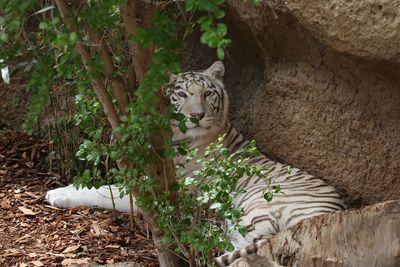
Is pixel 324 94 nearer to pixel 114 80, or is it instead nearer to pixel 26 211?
pixel 114 80

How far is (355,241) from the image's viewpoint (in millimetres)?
3455

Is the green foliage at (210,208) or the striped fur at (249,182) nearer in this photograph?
the green foliage at (210,208)

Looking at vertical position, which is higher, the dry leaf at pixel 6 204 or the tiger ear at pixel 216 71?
the tiger ear at pixel 216 71

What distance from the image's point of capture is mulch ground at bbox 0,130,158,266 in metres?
4.64

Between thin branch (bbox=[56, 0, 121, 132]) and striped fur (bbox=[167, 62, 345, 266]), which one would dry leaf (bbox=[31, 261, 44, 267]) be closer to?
striped fur (bbox=[167, 62, 345, 266])

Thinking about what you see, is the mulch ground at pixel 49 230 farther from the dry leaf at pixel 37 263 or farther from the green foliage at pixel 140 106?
the green foliage at pixel 140 106

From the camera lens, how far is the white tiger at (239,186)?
16.1ft

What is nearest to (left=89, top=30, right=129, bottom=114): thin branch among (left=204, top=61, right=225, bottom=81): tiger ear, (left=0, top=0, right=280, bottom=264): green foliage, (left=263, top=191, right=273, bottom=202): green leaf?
(left=0, top=0, right=280, bottom=264): green foliage

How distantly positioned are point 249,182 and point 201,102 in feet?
1.95

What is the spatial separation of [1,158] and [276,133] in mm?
1924

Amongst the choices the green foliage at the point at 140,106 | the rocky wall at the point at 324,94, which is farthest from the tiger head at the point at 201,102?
the green foliage at the point at 140,106

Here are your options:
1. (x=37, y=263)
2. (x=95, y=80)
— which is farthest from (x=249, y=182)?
(x=95, y=80)

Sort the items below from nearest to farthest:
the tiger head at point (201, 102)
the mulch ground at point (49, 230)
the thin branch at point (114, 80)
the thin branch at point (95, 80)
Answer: the thin branch at point (95, 80) < the thin branch at point (114, 80) < the mulch ground at point (49, 230) < the tiger head at point (201, 102)

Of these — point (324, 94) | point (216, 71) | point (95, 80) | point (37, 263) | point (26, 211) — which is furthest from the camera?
point (216, 71)
